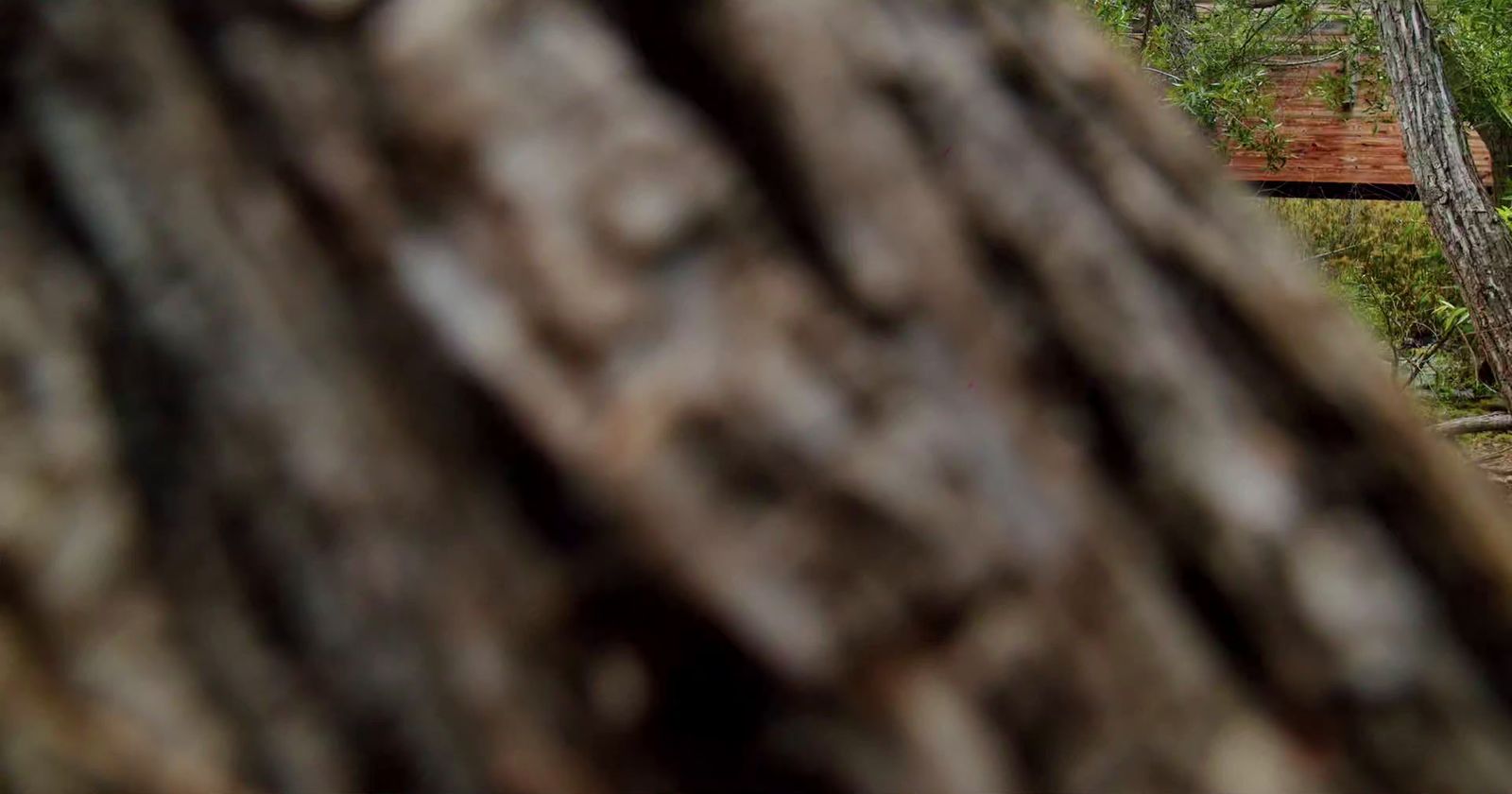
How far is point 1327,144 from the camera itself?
608cm

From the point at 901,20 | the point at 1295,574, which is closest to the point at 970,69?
the point at 901,20

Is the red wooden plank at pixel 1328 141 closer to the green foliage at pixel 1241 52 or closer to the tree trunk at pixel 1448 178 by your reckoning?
the green foliage at pixel 1241 52

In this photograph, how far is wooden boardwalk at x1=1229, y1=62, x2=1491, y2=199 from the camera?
5891 mm

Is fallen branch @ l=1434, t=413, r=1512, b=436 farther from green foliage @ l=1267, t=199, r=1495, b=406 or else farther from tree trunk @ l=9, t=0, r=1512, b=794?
tree trunk @ l=9, t=0, r=1512, b=794

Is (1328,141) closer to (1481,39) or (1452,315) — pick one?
(1452,315)

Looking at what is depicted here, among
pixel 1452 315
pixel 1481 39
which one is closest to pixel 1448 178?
pixel 1481 39

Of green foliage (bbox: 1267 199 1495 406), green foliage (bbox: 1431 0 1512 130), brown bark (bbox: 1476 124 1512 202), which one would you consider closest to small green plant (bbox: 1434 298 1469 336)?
green foliage (bbox: 1267 199 1495 406)

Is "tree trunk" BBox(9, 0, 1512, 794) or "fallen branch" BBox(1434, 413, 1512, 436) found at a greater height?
"tree trunk" BBox(9, 0, 1512, 794)

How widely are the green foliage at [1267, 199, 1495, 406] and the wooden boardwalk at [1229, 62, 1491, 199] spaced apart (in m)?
0.21

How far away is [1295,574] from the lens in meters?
0.38

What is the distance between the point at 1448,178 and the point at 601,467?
16.3 ft

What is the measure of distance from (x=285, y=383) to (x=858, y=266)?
17cm

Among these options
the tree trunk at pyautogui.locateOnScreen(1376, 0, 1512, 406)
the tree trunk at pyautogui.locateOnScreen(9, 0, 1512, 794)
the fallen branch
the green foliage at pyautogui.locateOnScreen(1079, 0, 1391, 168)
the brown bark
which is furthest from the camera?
the brown bark

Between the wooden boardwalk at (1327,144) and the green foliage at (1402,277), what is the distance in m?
0.21
